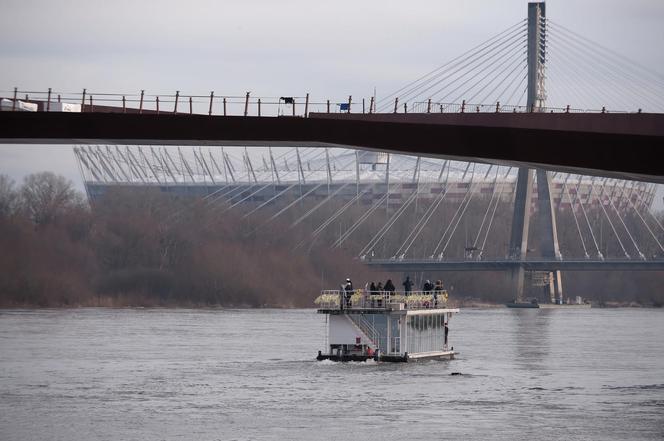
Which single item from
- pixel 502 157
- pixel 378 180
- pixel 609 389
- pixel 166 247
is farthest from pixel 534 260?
pixel 502 157

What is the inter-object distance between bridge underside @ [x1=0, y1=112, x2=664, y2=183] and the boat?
13.4 meters

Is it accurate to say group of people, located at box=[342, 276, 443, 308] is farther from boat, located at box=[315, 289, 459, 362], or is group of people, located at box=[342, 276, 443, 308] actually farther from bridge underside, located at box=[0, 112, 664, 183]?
bridge underside, located at box=[0, 112, 664, 183]

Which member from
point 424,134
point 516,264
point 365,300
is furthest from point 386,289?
point 516,264

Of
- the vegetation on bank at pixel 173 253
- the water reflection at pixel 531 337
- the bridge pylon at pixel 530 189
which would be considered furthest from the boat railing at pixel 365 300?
the bridge pylon at pixel 530 189

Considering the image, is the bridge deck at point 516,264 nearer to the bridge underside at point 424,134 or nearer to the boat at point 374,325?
the boat at point 374,325

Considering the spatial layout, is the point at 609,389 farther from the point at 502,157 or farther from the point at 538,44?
the point at 538,44

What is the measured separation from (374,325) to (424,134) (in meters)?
18.1

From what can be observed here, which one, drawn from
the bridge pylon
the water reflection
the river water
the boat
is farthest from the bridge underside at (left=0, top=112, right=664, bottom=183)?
the bridge pylon

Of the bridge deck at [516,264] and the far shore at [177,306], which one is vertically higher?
the bridge deck at [516,264]

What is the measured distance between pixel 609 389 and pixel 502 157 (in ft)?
37.7

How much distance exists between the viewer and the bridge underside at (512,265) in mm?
115812

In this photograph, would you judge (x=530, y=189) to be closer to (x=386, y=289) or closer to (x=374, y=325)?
(x=386, y=289)

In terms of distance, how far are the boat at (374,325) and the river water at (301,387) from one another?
1.07m

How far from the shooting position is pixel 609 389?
51.7 m
